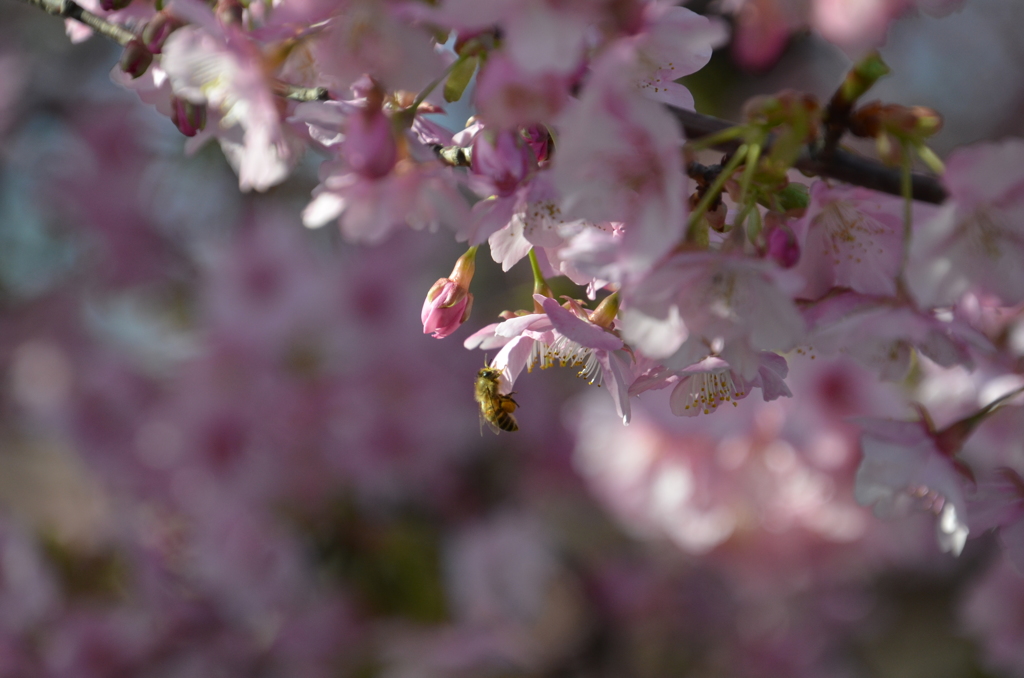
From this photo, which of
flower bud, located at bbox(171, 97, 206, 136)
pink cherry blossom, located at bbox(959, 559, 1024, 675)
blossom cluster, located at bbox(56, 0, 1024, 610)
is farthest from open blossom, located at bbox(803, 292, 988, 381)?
pink cherry blossom, located at bbox(959, 559, 1024, 675)

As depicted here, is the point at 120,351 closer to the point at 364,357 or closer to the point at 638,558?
the point at 364,357

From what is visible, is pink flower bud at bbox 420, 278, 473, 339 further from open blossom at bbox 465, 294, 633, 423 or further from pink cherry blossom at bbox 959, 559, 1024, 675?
pink cherry blossom at bbox 959, 559, 1024, 675

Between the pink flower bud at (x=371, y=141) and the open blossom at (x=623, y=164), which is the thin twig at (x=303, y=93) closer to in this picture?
the pink flower bud at (x=371, y=141)

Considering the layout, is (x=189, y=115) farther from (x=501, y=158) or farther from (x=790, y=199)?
(x=790, y=199)

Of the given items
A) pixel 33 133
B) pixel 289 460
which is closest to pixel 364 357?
pixel 289 460

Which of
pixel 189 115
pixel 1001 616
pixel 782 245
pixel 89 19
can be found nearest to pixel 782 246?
pixel 782 245

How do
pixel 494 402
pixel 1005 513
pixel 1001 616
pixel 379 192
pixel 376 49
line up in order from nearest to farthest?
pixel 376 49 → pixel 379 192 → pixel 1005 513 → pixel 494 402 → pixel 1001 616
